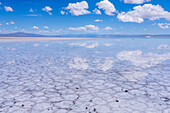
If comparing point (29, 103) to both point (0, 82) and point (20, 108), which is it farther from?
point (0, 82)

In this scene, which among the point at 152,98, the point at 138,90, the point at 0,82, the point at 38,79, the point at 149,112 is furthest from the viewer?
the point at 38,79

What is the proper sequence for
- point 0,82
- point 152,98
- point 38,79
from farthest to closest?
point 38,79 → point 0,82 → point 152,98

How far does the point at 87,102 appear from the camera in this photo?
349 cm

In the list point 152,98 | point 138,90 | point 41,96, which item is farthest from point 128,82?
point 41,96

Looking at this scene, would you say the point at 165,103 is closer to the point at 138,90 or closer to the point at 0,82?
the point at 138,90

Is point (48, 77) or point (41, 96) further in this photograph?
point (48, 77)

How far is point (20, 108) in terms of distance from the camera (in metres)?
3.20

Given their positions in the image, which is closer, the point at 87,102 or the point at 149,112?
the point at 149,112

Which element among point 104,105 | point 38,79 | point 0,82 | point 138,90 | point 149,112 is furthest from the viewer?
point 38,79

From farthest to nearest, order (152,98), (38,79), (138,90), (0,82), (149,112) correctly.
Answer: (38,79) < (0,82) < (138,90) < (152,98) < (149,112)

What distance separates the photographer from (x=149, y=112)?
306 cm

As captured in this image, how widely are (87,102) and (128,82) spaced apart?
1938 millimetres

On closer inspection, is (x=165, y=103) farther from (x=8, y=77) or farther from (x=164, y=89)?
(x=8, y=77)

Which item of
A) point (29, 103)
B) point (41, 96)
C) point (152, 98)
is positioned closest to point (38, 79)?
point (41, 96)
